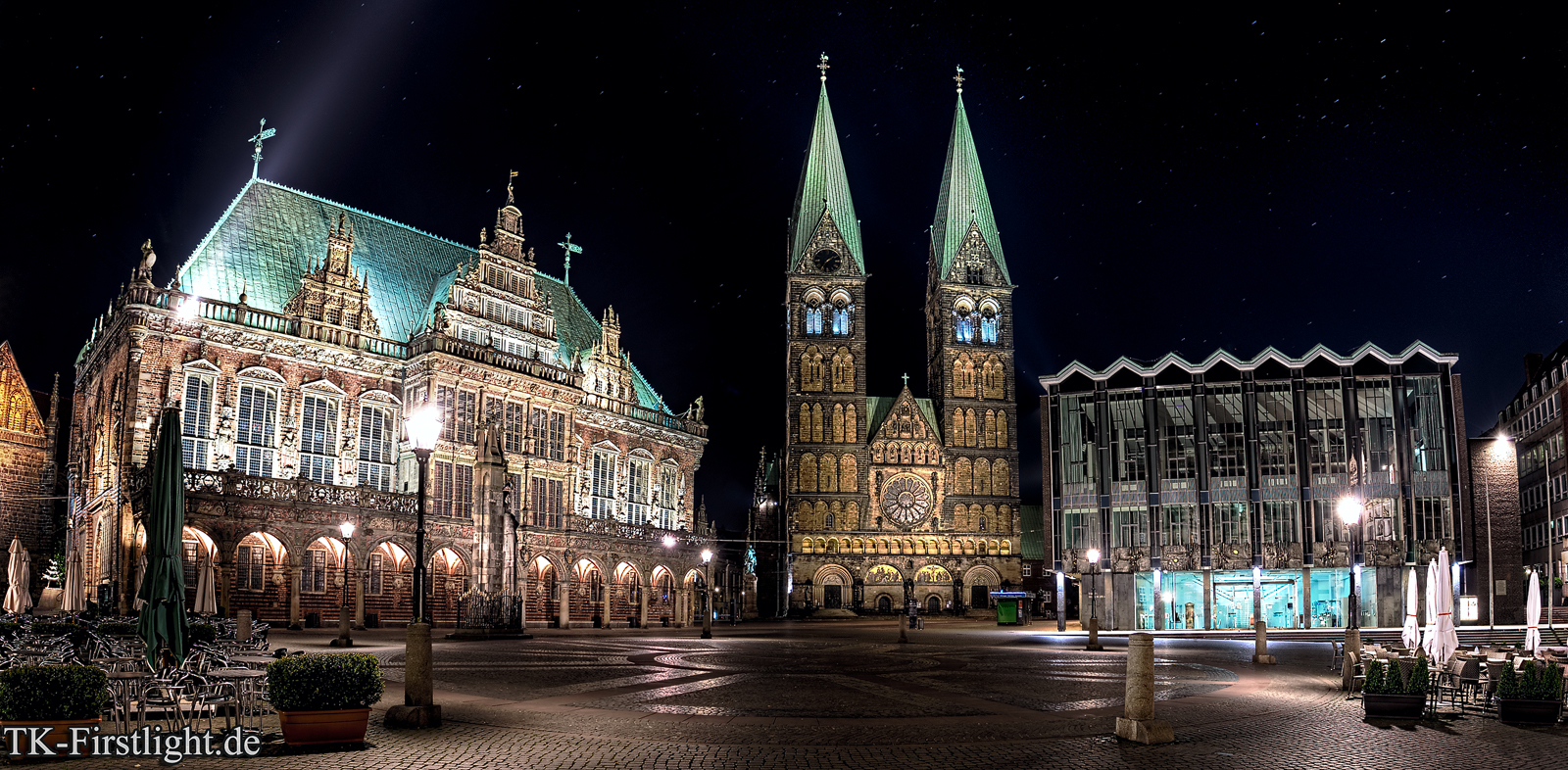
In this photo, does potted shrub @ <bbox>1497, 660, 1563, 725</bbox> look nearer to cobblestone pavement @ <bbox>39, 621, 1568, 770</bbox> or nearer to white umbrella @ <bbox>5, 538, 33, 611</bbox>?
cobblestone pavement @ <bbox>39, 621, 1568, 770</bbox>

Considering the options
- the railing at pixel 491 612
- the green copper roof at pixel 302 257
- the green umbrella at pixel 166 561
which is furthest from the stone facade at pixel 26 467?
the green umbrella at pixel 166 561

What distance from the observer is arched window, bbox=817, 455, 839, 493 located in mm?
93375

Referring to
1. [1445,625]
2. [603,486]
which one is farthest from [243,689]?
[603,486]

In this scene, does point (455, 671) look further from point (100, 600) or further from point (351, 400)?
point (351, 400)

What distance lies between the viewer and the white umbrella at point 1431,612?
18853mm

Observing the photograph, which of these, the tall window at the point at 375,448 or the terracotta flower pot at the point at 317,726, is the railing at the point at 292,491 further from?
the terracotta flower pot at the point at 317,726

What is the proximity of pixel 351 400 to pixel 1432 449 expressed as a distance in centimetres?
5514

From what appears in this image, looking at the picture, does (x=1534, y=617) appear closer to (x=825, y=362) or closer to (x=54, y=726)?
(x=54, y=726)

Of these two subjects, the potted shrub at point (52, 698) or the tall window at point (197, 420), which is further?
the tall window at point (197, 420)

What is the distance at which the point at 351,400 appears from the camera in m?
51.2

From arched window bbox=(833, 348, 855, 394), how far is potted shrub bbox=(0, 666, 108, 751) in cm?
8536

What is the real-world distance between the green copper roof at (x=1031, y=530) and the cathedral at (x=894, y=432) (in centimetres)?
451

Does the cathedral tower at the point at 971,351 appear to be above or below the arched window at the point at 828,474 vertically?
above

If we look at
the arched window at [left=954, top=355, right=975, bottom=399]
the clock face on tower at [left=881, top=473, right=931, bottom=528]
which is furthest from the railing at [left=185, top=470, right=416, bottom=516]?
the arched window at [left=954, top=355, right=975, bottom=399]
